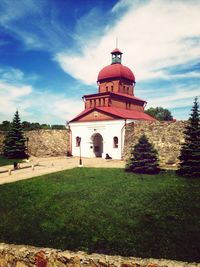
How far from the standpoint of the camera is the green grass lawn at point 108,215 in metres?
9.27

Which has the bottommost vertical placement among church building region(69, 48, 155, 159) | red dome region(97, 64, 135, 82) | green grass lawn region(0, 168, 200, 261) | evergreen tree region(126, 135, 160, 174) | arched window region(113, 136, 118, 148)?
green grass lawn region(0, 168, 200, 261)

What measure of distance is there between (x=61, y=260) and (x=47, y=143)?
1101 inches

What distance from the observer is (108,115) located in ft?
102

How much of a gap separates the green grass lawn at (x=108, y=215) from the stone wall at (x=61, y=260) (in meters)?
2.27

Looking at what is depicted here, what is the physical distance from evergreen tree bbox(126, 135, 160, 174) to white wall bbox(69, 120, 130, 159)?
30.1 ft

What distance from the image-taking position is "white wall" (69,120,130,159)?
97.6ft

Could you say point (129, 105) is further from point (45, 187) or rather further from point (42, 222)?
point (42, 222)

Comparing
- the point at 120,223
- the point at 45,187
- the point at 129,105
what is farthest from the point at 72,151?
the point at 120,223

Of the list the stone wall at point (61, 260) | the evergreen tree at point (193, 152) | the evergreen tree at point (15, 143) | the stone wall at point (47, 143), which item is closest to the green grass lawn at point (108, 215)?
the evergreen tree at point (193, 152)

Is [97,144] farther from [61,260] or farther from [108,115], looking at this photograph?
[61,260]

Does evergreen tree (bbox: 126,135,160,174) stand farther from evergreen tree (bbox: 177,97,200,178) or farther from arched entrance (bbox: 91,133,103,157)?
arched entrance (bbox: 91,133,103,157)

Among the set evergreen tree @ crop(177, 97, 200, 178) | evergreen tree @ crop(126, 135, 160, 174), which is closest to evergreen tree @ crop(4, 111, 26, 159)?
evergreen tree @ crop(126, 135, 160, 174)

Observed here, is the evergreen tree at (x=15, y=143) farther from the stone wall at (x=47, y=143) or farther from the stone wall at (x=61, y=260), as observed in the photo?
the stone wall at (x=61, y=260)

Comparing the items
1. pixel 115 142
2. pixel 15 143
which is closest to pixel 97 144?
pixel 115 142
